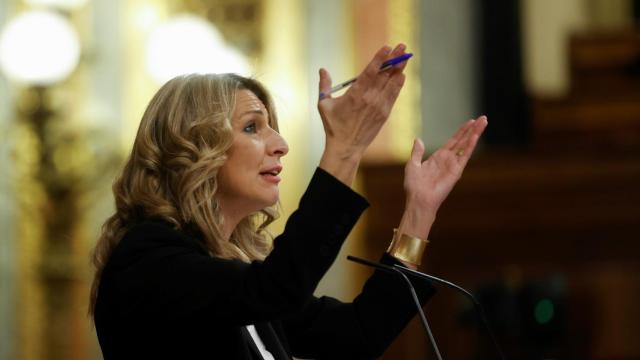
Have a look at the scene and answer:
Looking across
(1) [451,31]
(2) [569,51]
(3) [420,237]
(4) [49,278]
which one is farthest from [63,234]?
(3) [420,237]

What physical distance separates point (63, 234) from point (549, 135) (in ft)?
9.87

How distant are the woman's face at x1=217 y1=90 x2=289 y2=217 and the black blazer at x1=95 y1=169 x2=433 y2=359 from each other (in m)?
0.12

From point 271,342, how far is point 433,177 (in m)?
0.42

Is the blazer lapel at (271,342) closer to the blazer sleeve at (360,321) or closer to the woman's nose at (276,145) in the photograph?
the blazer sleeve at (360,321)

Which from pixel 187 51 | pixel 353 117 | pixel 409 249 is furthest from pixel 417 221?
pixel 187 51

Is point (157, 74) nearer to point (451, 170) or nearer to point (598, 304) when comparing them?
point (598, 304)

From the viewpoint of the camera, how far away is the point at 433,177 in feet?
7.25

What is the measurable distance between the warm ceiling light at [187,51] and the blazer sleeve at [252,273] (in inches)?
179

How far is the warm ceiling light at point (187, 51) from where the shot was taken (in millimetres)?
6461

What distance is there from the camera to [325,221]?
1.81m

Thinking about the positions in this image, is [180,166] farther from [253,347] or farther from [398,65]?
[398,65]

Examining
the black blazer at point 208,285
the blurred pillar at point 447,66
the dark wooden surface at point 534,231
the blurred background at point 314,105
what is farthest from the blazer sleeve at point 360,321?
the blurred pillar at point 447,66

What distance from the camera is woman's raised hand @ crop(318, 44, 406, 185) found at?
6.04ft

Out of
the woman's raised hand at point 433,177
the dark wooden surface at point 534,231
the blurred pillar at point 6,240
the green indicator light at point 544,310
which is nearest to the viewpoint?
the woman's raised hand at point 433,177
